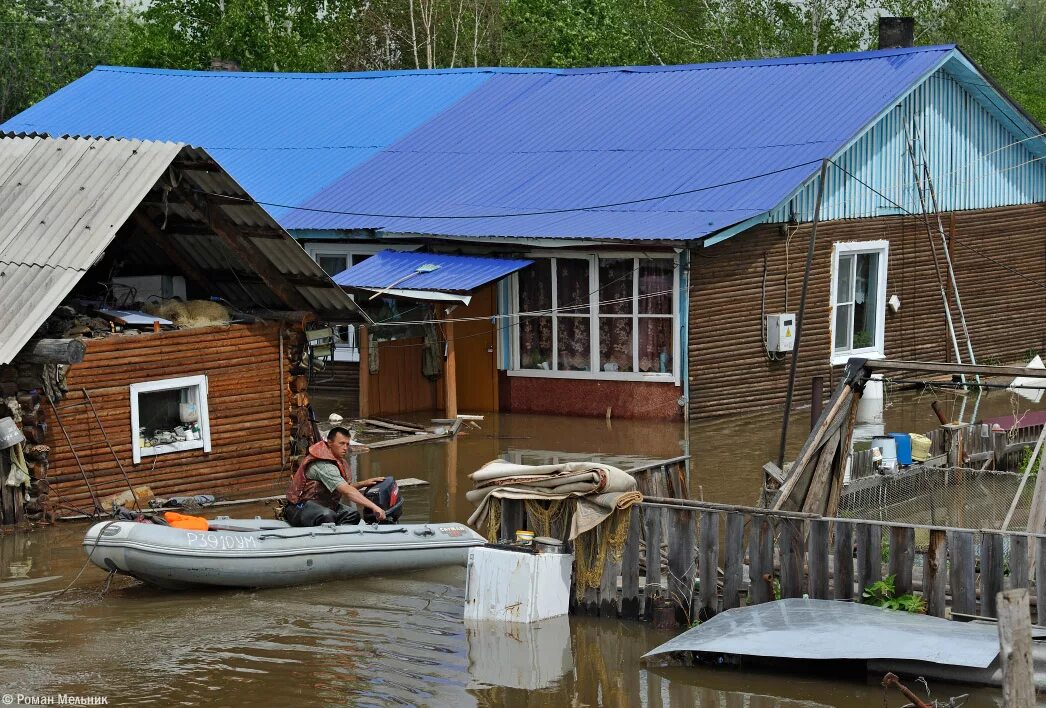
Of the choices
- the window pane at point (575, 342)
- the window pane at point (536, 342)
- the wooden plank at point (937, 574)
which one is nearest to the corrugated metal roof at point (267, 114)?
the window pane at point (536, 342)

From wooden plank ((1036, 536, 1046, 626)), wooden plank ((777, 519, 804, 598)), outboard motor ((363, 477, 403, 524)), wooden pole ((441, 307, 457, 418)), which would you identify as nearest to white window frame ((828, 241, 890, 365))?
wooden pole ((441, 307, 457, 418))

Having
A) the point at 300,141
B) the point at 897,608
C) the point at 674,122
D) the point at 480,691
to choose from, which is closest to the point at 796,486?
the point at 897,608

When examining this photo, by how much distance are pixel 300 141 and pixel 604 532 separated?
65.0 feet

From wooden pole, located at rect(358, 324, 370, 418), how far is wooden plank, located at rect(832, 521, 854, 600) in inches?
540

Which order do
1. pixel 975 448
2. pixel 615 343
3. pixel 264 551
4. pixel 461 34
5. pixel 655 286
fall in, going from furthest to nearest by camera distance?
pixel 461 34
pixel 615 343
pixel 655 286
pixel 975 448
pixel 264 551

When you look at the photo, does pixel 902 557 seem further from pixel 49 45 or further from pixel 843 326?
pixel 49 45

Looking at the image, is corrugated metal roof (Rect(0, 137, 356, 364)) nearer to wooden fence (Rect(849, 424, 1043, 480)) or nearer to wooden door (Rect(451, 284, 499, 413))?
wooden door (Rect(451, 284, 499, 413))

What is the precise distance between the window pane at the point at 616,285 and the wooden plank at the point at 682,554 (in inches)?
445

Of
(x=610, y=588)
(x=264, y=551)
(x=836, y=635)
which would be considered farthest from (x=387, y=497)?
(x=836, y=635)

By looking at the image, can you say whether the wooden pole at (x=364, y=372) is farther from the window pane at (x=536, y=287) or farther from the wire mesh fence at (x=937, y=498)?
the wire mesh fence at (x=937, y=498)

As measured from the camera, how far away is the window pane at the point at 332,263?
27044mm

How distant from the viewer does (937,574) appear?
11.4 metres

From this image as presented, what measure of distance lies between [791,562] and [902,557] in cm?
86

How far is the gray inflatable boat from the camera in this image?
13.9m
